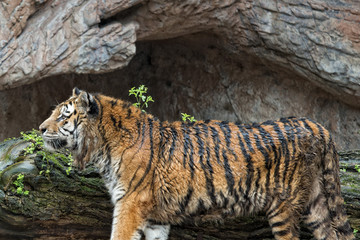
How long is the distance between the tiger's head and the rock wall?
4.67 meters

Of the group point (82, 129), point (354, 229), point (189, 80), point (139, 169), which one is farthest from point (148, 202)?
point (189, 80)

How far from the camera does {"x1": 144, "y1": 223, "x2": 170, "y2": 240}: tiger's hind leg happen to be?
4.59m

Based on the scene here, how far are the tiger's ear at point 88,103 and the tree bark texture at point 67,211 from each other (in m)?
0.89

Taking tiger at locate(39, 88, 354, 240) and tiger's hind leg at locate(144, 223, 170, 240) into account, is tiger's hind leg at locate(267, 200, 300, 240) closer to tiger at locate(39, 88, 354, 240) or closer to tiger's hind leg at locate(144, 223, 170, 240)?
tiger at locate(39, 88, 354, 240)

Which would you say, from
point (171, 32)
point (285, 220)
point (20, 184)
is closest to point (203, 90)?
point (171, 32)

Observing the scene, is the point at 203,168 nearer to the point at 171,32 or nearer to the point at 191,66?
the point at 171,32

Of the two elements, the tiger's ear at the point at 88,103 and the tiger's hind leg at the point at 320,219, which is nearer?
the tiger's ear at the point at 88,103

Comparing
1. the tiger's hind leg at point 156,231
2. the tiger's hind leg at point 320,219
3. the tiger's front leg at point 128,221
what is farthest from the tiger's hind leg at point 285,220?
the tiger's front leg at point 128,221

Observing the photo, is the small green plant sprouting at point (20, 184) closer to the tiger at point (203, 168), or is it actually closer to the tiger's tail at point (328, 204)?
the tiger at point (203, 168)

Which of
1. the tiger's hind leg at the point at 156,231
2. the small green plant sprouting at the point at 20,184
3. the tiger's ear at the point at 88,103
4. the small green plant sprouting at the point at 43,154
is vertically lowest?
the tiger's hind leg at the point at 156,231

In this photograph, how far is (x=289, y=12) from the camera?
773cm

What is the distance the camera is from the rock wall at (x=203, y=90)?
8.58 metres

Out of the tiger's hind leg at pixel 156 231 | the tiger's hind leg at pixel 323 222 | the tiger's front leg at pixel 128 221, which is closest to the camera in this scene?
the tiger's front leg at pixel 128 221

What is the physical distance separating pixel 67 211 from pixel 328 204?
2.38m
